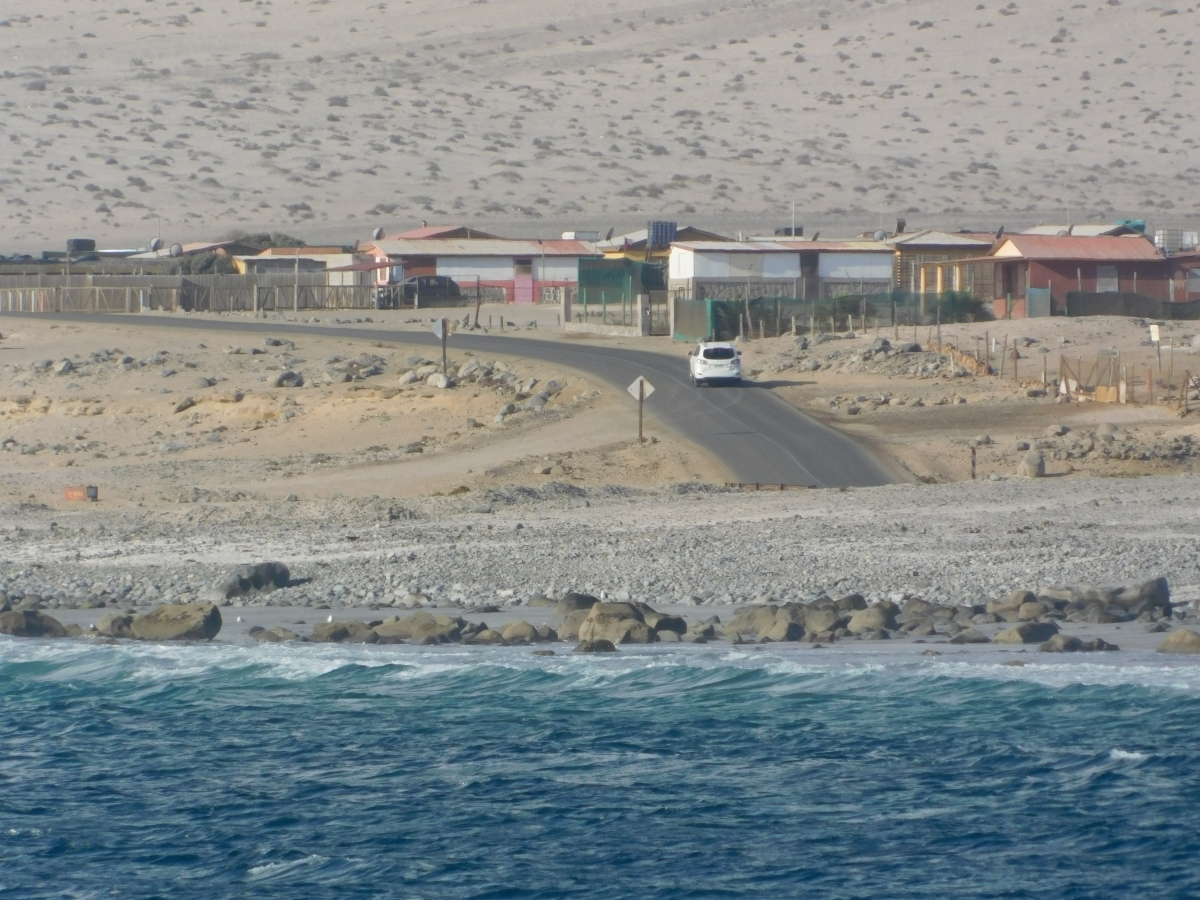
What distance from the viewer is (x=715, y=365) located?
42844 millimetres

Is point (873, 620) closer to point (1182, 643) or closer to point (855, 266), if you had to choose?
point (1182, 643)

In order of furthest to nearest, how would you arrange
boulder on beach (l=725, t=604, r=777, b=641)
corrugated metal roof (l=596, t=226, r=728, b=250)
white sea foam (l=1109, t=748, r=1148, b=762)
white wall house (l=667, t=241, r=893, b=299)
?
corrugated metal roof (l=596, t=226, r=728, b=250) → white wall house (l=667, t=241, r=893, b=299) → boulder on beach (l=725, t=604, r=777, b=641) → white sea foam (l=1109, t=748, r=1148, b=762)

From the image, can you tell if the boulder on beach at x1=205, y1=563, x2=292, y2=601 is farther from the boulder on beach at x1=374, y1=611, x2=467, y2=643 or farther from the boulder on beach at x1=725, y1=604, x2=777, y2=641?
the boulder on beach at x1=725, y1=604, x2=777, y2=641

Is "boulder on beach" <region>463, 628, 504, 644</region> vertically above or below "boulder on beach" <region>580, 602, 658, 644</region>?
below

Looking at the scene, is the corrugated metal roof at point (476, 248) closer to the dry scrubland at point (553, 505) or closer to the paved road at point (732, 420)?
the paved road at point (732, 420)

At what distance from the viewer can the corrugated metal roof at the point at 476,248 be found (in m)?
74.3

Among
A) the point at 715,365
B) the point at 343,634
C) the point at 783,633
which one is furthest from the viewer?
the point at 715,365

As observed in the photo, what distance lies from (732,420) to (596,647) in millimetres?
19298

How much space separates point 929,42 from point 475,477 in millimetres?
105923

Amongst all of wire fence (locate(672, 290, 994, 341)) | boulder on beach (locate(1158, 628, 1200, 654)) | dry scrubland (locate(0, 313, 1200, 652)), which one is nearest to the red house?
wire fence (locate(672, 290, 994, 341))

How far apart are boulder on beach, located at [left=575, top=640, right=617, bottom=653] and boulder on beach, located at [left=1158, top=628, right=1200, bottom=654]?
6.40 meters

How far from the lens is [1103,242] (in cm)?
5941

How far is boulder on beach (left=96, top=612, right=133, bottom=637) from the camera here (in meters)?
21.1

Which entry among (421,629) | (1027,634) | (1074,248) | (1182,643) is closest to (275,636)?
(421,629)
